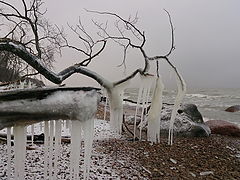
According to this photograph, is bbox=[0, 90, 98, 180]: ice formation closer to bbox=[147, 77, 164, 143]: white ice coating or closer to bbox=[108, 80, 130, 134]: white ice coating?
bbox=[108, 80, 130, 134]: white ice coating

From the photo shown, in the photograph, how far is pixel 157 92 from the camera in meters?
7.06

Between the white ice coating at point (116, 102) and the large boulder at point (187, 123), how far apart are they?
11.1ft

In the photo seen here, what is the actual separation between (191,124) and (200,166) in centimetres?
331

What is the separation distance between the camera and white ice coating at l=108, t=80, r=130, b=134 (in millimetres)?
6109

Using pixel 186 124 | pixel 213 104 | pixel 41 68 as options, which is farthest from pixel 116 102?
pixel 213 104

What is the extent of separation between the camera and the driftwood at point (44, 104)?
267cm

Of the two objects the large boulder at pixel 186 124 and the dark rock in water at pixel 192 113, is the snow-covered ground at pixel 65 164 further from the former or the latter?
the dark rock in water at pixel 192 113

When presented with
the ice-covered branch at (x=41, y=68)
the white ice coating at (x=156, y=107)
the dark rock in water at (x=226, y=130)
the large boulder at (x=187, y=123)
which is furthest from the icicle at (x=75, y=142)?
the dark rock in water at (x=226, y=130)

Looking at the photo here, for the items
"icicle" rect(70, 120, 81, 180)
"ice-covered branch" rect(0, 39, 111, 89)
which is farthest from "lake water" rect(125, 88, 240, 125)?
"icicle" rect(70, 120, 81, 180)

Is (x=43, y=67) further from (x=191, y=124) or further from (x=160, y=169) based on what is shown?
(x=191, y=124)

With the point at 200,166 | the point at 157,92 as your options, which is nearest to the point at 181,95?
the point at 157,92

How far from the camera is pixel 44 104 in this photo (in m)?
2.71

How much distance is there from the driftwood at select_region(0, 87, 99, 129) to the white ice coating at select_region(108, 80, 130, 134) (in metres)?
3.17

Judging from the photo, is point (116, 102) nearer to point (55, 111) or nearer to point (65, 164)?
point (65, 164)
